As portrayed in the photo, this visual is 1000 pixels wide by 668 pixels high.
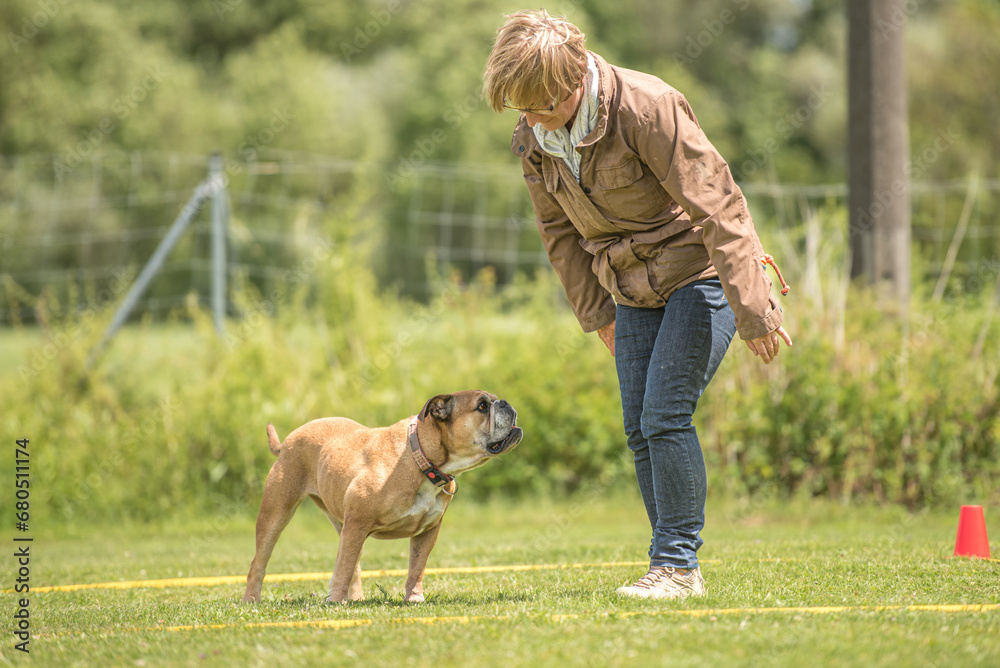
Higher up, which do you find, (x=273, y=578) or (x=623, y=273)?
(x=623, y=273)

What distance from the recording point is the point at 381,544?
26.3 feet

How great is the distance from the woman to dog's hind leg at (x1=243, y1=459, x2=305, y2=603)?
1.64 metres

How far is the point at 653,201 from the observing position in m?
3.96

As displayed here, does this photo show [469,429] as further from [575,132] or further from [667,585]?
[575,132]

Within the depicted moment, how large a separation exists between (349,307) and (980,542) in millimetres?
6990

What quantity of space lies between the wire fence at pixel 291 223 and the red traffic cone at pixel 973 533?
4.02 metres

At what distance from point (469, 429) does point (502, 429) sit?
15 cm

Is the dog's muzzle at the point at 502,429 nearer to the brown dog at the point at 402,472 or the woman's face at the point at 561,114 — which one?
the brown dog at the point at 402,472

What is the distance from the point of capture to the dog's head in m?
4.21

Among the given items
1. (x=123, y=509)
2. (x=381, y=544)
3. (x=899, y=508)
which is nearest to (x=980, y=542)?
(x=899, y=508)

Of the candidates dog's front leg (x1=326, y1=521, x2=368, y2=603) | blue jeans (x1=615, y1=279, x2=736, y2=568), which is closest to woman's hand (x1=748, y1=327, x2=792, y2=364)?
blue jeans (x1=615, y1=279, x2=736, y2=568)

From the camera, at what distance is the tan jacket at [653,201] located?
12.3ft

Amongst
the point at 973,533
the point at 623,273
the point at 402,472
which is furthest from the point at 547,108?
the point at 973,533

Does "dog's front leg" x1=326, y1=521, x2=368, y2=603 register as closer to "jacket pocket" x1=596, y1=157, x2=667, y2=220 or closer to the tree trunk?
"jacket pocket" x1=596, y1=157, x2=667, y2=220
